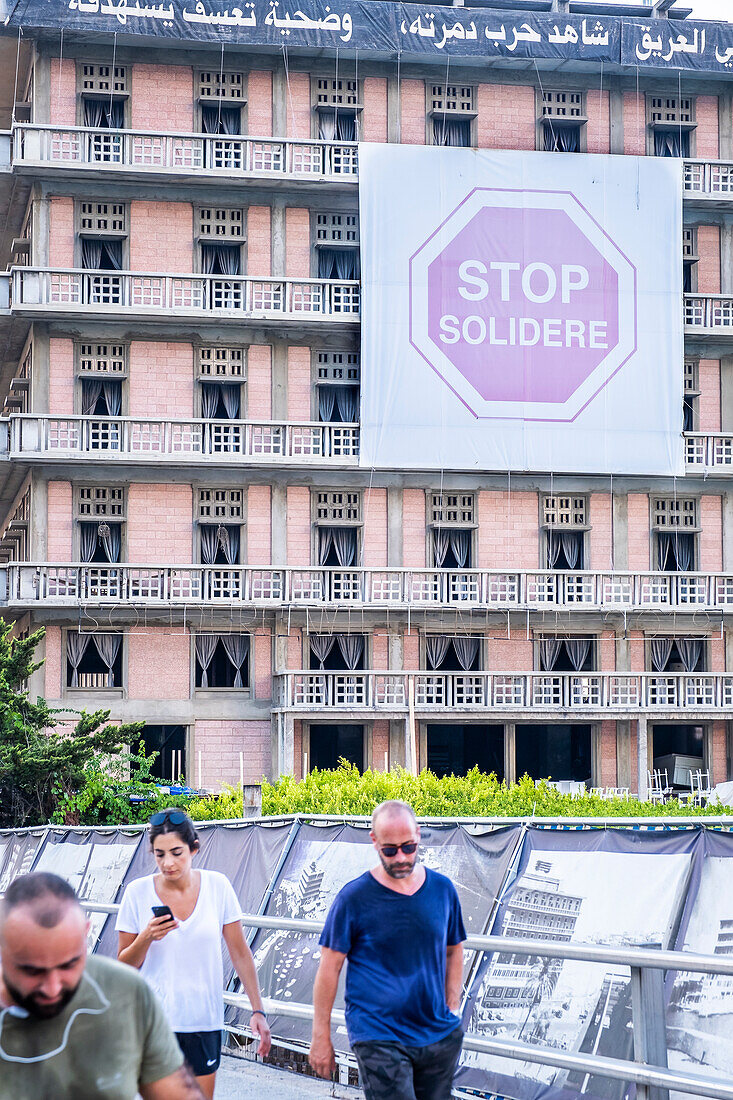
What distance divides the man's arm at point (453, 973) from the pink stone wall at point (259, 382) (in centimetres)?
3364

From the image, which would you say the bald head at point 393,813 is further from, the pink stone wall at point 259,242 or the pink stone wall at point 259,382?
the pink stone wall at point 259,242

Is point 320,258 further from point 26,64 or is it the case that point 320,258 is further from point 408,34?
point 26,64

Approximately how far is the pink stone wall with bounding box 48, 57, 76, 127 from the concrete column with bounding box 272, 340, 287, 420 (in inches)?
283

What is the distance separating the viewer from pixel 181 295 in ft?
130

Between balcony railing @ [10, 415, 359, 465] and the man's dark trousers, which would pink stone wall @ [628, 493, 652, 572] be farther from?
the man's dark trousers

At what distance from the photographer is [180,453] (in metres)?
39.4

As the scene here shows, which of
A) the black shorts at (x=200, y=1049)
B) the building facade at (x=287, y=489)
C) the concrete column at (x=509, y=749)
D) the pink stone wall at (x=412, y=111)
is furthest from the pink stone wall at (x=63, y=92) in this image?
the black shorts at (x=200, y=1049)

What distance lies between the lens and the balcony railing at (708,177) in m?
42.6

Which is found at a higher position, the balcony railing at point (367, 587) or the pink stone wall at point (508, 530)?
the pink stone wall at point (508, 530)

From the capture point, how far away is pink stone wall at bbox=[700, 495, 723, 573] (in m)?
42.4

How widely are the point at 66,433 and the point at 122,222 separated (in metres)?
5.42

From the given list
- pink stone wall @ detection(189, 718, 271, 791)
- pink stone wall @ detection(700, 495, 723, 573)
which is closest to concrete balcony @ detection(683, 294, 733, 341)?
pink stone wall @ detection(700, 495, 723, 573)

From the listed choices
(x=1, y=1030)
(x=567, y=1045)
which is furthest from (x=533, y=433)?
(x=1, y=1030)

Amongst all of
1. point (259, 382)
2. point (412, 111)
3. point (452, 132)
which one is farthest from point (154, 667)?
point (452, 132)
